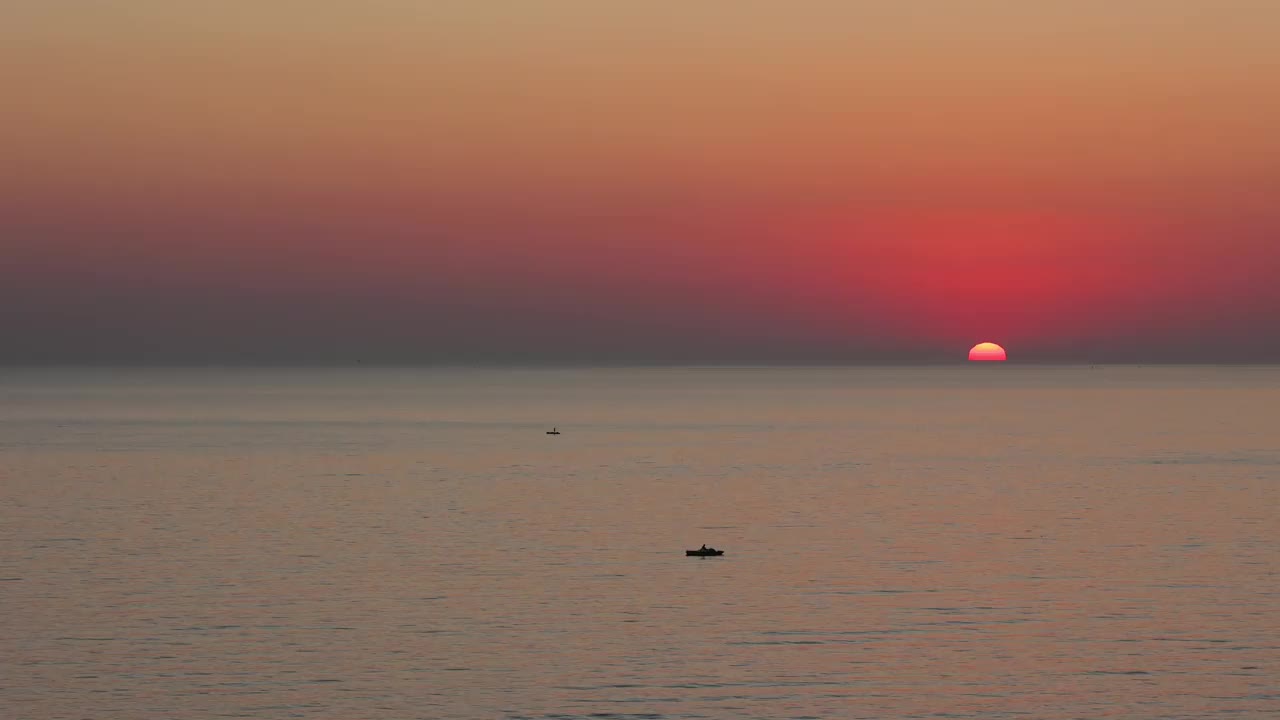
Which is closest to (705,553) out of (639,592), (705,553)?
(705,553)

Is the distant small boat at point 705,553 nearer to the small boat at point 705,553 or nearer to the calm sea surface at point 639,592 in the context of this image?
the small boat at point 705,553

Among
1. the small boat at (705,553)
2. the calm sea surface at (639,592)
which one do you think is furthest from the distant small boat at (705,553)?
the calm sea surface at (639,592)

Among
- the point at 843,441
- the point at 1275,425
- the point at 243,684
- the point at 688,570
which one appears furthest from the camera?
the point at 1275,425

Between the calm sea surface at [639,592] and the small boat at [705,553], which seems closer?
the calm sea surface at [639,592]

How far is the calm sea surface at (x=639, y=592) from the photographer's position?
35.8 m

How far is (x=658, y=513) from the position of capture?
74438 millimetres

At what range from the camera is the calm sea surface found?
35.8 metres

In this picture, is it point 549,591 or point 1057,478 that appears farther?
point 1057,478

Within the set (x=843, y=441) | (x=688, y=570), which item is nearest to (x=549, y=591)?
(x=688, y=570)

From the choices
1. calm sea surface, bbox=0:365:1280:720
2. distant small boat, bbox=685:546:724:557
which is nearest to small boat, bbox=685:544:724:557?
distant small boat, bbox=685:546:724:557

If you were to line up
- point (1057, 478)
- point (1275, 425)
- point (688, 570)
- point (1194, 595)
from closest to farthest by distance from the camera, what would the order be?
point (1194, 595) → point (688, 570) → point (1057, 478) → point (1275, 425)

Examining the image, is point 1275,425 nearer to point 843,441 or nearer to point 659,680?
point 843,441

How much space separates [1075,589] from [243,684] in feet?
84.7

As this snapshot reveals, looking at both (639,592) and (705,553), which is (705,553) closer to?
(705,553)
